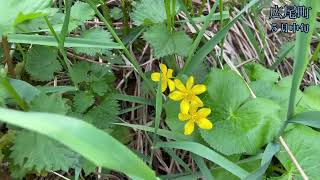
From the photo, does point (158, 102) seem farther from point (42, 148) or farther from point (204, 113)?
point (42, 148)

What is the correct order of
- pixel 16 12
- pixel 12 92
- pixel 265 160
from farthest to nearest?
pixel 265 160 → pixel 12 92 → pixel 16 12

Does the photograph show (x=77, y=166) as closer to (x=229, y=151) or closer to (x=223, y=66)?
(x=229, y=151)

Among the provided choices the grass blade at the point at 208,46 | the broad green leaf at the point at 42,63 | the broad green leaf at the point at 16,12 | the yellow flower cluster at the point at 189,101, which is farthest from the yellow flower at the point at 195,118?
the broad green leaf at the point at 16,12

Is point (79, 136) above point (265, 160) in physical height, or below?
above

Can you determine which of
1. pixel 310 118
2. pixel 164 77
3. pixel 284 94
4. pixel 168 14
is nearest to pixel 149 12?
pixel 168 14

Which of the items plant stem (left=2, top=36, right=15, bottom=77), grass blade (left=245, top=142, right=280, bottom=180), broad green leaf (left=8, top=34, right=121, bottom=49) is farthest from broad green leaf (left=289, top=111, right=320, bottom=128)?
plant stem (left=2, top=36, right=15, bottom=77)

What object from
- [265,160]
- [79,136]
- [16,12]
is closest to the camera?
[79,136]

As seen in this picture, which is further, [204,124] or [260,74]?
[260,74]
